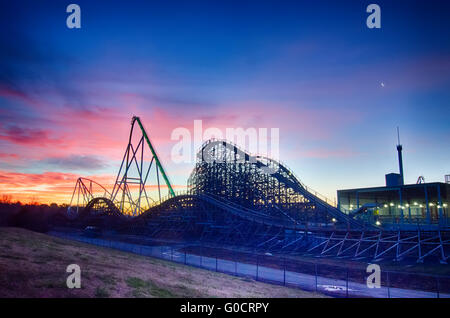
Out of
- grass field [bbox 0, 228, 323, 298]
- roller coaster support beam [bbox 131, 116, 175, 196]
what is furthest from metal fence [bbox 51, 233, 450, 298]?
roller coaster support beam [bbox 131, 116, 175, 196]

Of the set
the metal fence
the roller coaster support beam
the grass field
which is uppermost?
the roller coaster support beam

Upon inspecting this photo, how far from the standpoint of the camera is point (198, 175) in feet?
143

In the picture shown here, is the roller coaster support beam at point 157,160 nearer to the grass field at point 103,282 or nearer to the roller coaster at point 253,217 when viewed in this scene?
the roller coaster at point 253,217
